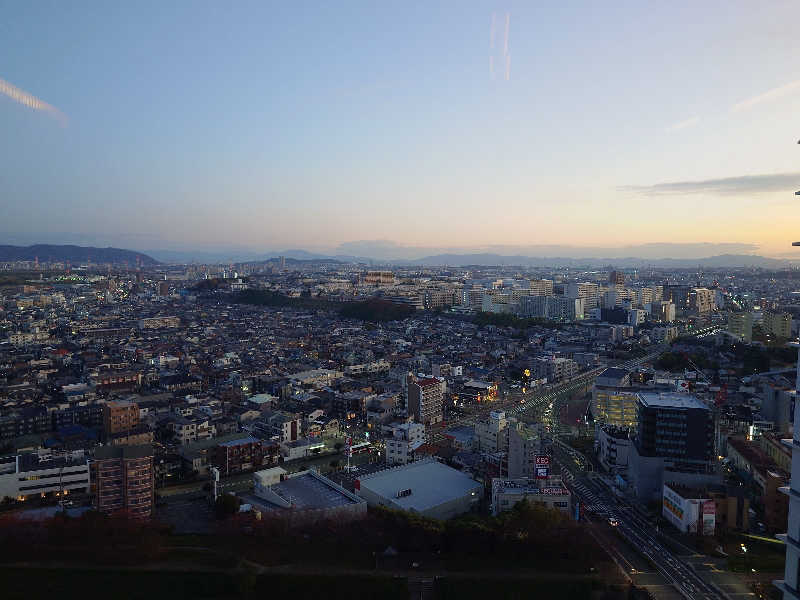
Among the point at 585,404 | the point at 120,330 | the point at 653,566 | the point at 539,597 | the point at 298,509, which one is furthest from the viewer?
the point at 120,330

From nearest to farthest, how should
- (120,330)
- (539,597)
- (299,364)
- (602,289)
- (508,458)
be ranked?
(539,597), (508,458), (299,364), (120,330), (602,289)

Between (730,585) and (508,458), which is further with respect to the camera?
(508,458)

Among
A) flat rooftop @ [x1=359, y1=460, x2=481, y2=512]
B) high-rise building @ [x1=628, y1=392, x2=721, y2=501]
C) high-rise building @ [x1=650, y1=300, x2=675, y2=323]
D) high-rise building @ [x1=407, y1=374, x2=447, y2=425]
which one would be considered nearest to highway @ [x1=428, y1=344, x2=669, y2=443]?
high-rise building @ [x1=407, y1=374, x2=447, y2=425]

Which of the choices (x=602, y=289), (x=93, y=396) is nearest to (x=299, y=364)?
(x=93, y=396)

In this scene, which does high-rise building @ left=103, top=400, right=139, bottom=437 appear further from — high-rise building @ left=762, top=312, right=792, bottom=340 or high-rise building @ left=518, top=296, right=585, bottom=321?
high-rise building @ left=518, top=296, right=585, bottom=321

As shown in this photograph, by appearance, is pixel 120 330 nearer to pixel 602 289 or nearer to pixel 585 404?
pixel 585 404

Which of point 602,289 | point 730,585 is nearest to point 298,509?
point 730,585
